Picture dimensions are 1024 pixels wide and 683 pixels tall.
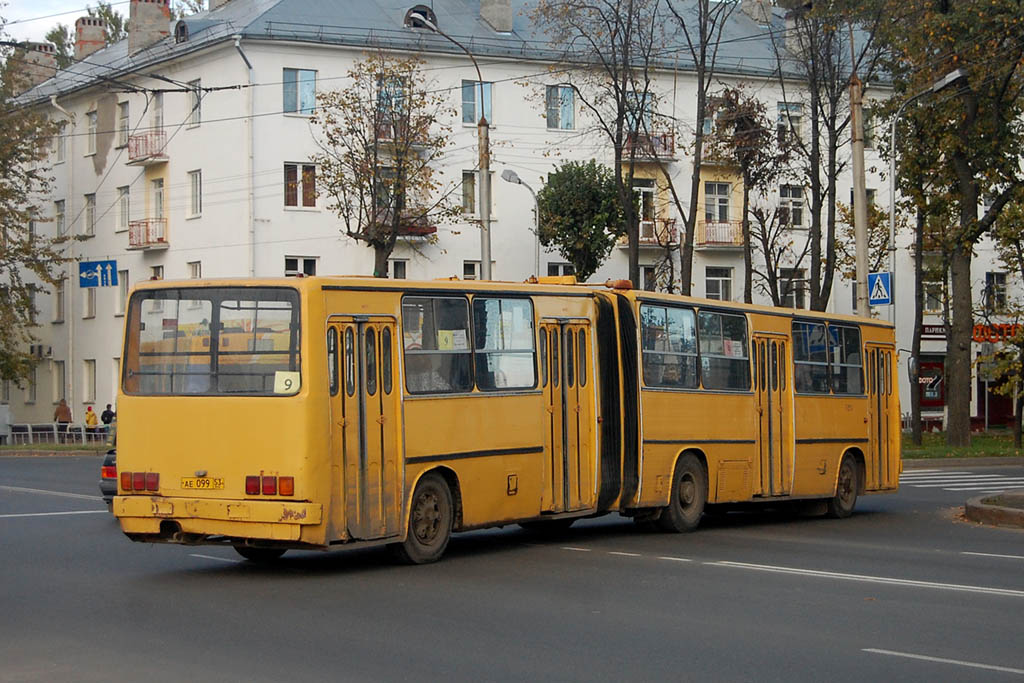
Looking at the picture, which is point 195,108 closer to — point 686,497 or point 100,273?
point 100,273

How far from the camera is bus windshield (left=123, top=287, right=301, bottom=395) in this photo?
12.8m

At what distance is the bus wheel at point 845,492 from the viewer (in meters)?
20.7

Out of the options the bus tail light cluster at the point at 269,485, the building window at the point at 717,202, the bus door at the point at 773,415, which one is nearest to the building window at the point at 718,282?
the building window at the point at 717,202

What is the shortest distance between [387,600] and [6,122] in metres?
49.7

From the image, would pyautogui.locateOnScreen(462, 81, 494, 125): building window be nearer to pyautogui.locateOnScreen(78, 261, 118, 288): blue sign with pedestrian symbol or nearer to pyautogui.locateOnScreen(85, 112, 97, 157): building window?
pyautogui.locateOnScreen(78, 261, 118, 288): blue sign with pedestrian symbol

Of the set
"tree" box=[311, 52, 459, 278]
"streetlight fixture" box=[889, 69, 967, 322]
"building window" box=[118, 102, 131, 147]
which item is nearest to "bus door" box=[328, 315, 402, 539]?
"streetlight fixture" box=[889, 69, 967, 322]

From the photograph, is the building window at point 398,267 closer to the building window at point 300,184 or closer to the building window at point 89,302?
the building window at point 300,184

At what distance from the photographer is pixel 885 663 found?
29.5 feet

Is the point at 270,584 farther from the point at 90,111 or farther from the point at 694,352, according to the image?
the point at 90,111

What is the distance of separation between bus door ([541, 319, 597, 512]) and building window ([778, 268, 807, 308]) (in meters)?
41.0

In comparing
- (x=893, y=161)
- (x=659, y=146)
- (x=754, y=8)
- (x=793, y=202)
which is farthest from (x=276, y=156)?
(x=754, y=8)

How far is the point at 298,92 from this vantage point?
1934 inches

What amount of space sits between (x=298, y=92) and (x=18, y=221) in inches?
593

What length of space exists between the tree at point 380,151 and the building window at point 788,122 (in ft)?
36.5
